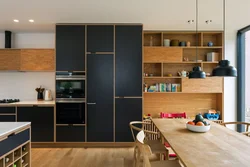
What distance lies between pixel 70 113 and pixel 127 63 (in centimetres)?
163

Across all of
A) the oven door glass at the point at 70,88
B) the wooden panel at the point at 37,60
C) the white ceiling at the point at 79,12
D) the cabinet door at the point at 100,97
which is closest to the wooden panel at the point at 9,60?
the wooden panel at the point at 37,60

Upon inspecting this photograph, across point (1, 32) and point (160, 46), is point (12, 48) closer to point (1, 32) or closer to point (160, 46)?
point (1, 32)

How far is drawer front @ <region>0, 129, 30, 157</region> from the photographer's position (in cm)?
196

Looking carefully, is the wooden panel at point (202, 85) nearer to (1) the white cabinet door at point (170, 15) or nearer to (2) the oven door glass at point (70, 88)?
(1) the white cabinet door at point (170, 15)

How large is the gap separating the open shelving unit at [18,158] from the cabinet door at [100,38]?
7.65 ft

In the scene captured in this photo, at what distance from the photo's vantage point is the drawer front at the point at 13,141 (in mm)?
1959

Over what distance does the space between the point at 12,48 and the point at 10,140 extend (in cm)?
327

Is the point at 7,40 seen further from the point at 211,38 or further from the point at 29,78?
the point at 211,38

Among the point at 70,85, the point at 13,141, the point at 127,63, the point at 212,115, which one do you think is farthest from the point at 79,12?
the point at 212,115

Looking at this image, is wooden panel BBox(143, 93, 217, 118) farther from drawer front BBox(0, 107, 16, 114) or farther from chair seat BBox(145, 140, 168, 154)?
drawer front BBox(0, 107, 16, 114)

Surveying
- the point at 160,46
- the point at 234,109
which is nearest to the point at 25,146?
the point at 160,46

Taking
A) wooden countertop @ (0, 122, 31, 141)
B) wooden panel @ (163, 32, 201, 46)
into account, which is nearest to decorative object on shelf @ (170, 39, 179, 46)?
wooden panel @ (163, 32, 201, 46)

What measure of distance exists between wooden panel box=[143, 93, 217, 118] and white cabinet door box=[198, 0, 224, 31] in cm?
165

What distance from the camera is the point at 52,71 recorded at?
470cm
